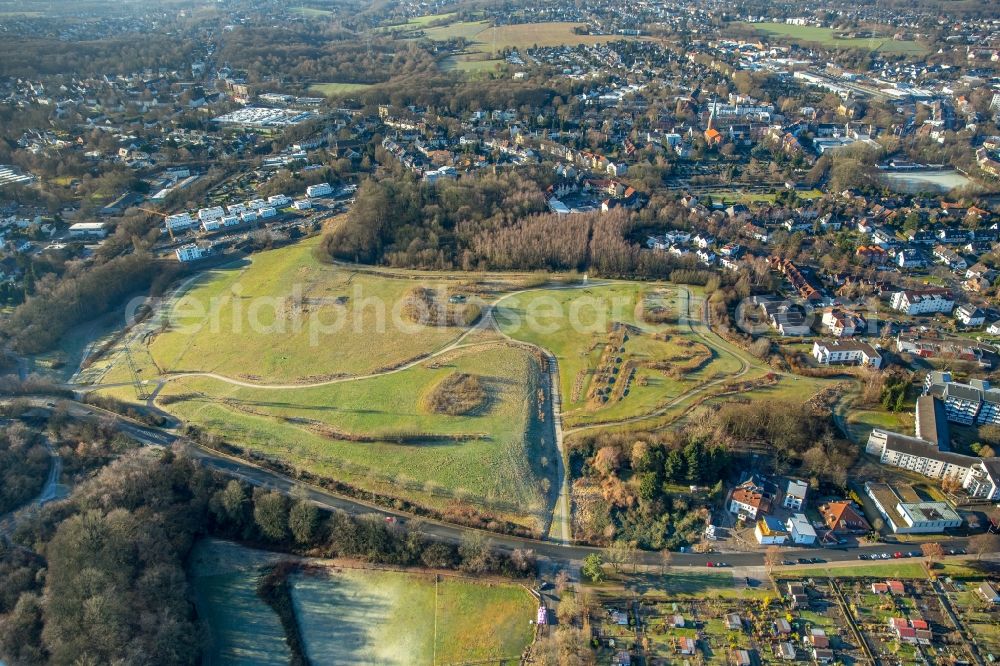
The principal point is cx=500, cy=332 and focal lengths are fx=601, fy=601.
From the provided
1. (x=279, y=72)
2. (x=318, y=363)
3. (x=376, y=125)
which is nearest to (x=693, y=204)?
(x=318, y=363)

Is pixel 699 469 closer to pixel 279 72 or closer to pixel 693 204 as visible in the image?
pixel 693 204

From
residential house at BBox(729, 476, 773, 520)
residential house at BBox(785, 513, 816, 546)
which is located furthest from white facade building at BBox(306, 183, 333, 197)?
residential house at BBox(785, 513, 816, 546)

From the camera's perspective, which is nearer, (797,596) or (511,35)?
(797,596)

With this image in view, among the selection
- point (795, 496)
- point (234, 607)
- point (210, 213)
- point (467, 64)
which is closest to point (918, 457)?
point (795, 496)

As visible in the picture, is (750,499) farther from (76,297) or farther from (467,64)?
(467,64)

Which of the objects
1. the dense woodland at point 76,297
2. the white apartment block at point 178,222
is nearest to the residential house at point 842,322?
the dense woodland at point 76,297

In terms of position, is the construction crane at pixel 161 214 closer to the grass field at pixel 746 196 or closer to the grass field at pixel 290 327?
the grass field at pixel 290 327
